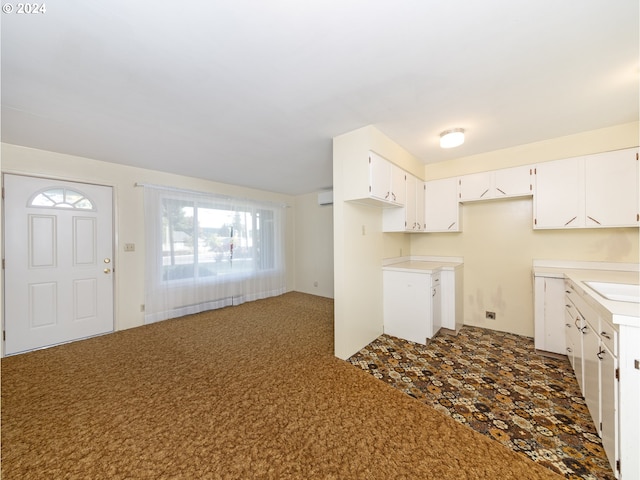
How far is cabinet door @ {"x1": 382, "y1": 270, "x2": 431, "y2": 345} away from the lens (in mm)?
3012

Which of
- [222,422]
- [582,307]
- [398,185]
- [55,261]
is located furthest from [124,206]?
[582,307]

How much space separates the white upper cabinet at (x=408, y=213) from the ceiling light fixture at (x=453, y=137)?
2.15 feet

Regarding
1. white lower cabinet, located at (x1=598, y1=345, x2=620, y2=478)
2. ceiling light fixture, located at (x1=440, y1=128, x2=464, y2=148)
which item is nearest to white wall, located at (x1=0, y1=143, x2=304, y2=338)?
ceiling light fixture, located at (x1=440, y1=128, x2=464, y2=148)

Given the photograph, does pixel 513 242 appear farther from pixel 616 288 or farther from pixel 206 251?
pixel 206 251

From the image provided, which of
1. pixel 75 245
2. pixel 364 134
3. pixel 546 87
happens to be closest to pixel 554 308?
pixel 546 87

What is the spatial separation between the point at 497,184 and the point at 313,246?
375 cm

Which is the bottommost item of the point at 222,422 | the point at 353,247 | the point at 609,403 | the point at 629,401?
the point at 222,422

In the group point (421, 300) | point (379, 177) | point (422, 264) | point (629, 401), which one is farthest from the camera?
point (422, 264)

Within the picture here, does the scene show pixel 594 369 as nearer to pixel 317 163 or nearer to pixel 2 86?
pixel 317 163

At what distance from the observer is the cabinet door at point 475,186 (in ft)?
10.8

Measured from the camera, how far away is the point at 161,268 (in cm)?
399

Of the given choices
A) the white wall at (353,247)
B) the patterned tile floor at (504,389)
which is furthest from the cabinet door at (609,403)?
the white wall at (353,247)

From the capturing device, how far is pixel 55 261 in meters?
3.13

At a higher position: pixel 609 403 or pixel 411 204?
pixel 411 204
